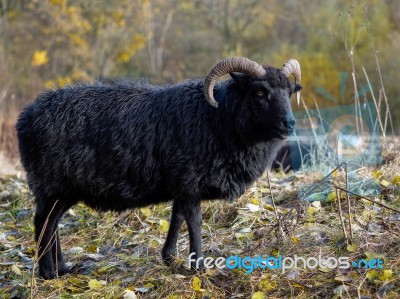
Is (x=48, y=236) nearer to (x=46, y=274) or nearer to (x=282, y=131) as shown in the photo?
(x=46, y=274)

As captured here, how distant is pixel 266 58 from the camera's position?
3222cm

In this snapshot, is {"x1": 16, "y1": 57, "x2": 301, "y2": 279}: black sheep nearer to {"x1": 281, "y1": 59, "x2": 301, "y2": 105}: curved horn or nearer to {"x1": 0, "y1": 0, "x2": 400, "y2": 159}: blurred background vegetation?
{"x1": 281, "y1": 59, "x2": 301, "y2": 105}: curved horn

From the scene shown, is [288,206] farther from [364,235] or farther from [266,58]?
[266,58]

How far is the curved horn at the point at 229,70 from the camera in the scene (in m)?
6.26

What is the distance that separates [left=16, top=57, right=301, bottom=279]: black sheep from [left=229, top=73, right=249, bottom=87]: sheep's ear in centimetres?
1

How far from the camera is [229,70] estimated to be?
6.32 m

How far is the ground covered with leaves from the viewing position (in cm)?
582

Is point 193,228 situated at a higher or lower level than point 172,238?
higher

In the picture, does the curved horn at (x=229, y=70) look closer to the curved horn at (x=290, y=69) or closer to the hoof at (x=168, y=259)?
the curved horn at (x=290, y=69)

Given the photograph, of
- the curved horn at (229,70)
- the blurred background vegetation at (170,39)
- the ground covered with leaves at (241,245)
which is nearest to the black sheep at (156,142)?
the curved horn at (229,70)

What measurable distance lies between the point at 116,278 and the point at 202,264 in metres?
0.90

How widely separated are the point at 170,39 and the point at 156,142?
95.0 ft

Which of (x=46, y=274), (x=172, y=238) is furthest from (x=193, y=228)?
(x=46, y=274)

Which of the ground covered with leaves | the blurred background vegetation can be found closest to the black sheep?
the ground covered with leaves
